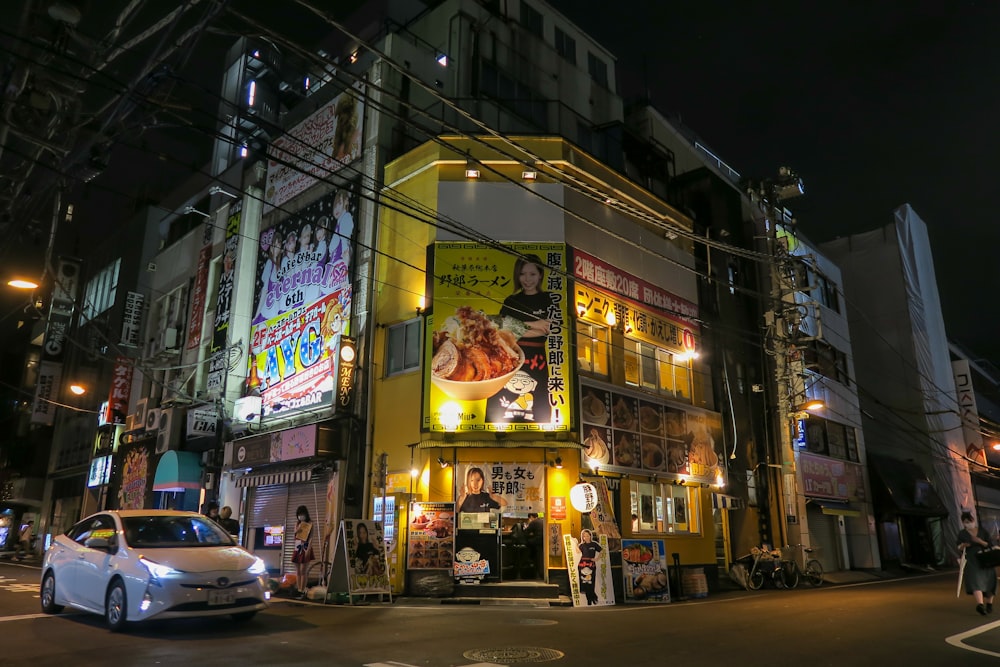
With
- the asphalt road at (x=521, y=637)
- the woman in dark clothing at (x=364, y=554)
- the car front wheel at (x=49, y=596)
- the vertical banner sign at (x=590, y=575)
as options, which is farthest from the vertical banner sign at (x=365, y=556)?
the car front wheel at (x=49, y=596)

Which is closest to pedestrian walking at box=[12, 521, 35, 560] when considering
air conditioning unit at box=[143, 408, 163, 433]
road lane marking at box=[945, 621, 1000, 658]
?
air conditioning unit at box=[143, 408, 163, 433]

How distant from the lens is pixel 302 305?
66.1 ft

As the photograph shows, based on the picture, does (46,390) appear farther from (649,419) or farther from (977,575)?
(977,575)

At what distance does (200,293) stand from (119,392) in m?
7.03

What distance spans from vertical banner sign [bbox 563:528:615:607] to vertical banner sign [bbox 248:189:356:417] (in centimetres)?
777

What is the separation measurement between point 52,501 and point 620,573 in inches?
1287

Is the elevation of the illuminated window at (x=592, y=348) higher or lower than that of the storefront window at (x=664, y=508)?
higher

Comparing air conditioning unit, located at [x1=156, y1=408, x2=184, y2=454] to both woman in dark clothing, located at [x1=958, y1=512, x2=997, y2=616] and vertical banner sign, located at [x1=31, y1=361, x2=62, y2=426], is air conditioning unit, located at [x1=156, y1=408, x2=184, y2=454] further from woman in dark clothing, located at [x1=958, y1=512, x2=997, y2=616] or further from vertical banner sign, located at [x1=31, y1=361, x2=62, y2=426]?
woman in dark clothing, located at [x1=958, y1=512, x2=997, y2=616]

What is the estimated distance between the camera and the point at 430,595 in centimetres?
1476

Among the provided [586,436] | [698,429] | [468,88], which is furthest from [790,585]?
[468,88]

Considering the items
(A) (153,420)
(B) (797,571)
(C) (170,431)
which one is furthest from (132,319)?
(B) (797,571)

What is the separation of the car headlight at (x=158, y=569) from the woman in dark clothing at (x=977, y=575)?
40.3ft

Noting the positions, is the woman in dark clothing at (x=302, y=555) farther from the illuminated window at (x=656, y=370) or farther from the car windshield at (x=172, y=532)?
the illuminated window at (x=656, y=370)

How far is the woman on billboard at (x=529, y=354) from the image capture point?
16000 millimetres
